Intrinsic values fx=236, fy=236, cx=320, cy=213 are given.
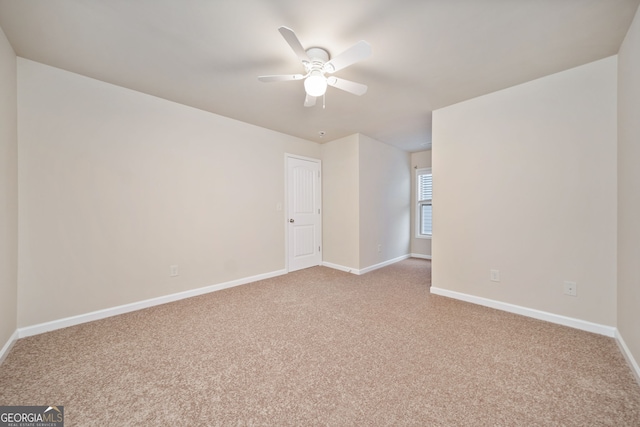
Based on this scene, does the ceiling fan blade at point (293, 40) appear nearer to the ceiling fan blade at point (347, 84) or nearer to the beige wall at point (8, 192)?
the ceiling fan blade at point (347, 84)

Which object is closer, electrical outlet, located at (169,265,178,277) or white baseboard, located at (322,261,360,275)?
electrical outlet, located at (169,265,178,277)

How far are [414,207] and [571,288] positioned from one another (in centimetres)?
331

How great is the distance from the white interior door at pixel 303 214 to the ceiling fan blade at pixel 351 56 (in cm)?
236

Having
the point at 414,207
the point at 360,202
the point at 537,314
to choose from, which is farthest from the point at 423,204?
the point at 537,314

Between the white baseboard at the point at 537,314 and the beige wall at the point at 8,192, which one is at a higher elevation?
the beige wall at the point at 8,192

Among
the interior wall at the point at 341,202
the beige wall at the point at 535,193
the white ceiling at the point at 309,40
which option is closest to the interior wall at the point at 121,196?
the white ceiling at the point at 309,40

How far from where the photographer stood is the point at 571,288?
2.23 meters

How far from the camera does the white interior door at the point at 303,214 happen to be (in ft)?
13.6

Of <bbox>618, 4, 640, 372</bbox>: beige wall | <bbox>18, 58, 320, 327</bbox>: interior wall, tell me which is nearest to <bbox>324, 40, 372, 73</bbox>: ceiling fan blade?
<bbox>618, 4, 640, 372</bbox>: beige wall

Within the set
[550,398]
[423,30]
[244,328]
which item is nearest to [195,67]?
[423,30]

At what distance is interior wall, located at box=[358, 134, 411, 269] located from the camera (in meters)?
4.14

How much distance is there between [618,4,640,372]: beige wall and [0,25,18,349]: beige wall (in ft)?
14.9

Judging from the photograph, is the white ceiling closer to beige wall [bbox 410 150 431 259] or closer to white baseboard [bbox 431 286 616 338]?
white baseboard [bbox 431 286 616 338]

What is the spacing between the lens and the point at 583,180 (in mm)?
2164
